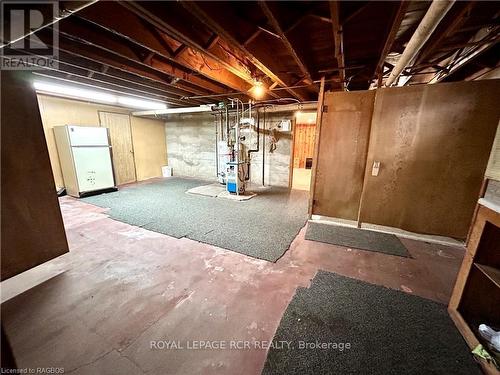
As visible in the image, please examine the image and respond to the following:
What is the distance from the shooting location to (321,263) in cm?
229

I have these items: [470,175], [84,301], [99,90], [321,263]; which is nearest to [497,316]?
[321,263]

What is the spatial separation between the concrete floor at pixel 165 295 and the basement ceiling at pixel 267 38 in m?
2.23

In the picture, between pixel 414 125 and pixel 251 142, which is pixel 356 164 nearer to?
pixel 414 125

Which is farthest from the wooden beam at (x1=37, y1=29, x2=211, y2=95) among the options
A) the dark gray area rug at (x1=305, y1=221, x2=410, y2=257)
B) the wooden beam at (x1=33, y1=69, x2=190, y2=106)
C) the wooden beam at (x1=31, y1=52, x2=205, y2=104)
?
the dark gray area rug at (x1=305, y1=221, x2=410, y2=257)

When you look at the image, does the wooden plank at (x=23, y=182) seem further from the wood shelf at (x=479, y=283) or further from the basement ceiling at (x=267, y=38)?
the wood shelf at (x=479, y=283)

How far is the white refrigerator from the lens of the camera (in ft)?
14.5

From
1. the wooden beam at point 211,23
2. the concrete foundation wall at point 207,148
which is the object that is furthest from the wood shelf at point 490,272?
the concrete foundation wall at point 207,148

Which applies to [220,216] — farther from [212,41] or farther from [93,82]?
[93,82]

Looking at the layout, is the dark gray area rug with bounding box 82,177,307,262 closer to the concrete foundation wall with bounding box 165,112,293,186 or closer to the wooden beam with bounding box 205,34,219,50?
the concrete foundation wall with bounding box 165,112,293,186

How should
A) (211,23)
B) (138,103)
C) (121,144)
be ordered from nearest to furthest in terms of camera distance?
(211,23)
(138,103)
(121,144)

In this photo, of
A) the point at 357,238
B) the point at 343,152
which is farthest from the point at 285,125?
the point at 357,238

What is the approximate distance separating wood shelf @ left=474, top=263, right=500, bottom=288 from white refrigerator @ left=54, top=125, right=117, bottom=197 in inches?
252

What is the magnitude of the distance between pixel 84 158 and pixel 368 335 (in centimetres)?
591

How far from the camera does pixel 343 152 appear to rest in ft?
10.0
